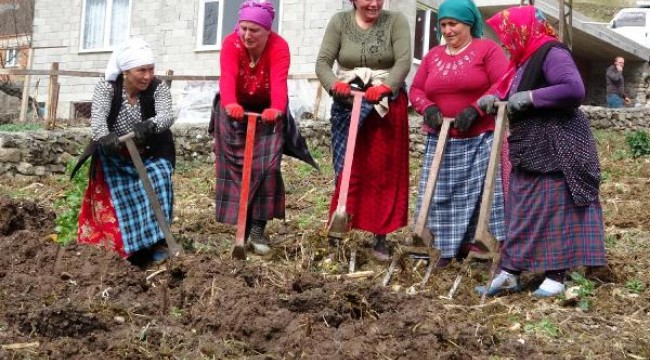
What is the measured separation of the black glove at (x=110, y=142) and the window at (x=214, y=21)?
11.0 m

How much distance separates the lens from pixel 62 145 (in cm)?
1130

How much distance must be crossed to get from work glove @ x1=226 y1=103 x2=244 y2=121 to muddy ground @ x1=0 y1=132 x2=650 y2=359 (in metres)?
0.87

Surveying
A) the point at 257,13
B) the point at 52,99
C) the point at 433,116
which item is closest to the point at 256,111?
the point at 257,13

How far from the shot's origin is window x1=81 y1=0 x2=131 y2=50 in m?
18.2

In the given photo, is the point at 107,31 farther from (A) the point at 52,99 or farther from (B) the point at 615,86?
(B) the point at 615,86

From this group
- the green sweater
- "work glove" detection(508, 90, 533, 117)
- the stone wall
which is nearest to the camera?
"work glove" detection(508, 90, 533, 117)

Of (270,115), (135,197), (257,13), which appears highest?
(257,13)

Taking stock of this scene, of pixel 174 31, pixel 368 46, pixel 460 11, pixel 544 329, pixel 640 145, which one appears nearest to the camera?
pixel 544 329

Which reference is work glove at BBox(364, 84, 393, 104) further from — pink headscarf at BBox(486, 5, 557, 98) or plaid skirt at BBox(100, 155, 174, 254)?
plaid skirt at BBox(100, 155, 174, 254)

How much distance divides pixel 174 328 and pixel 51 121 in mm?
8624

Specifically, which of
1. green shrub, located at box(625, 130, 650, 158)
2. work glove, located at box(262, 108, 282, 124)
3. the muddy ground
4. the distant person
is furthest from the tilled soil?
the distant person

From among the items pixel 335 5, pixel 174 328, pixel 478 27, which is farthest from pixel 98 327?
pixel 335 5

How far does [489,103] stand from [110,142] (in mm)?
2217

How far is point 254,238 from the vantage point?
6227 mm
